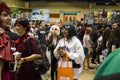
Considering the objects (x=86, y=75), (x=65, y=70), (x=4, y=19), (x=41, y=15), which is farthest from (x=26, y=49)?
(x=41, y=15)

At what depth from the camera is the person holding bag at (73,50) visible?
4745 mm

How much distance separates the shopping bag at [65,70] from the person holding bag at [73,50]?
0.09 metres

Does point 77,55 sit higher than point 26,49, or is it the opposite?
point 26,49

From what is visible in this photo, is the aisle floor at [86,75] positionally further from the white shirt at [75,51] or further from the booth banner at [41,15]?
the booth banner at [41,15]

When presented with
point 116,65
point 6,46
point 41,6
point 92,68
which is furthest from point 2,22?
point 41,6

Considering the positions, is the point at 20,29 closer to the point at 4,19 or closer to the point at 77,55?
the point at 4,19

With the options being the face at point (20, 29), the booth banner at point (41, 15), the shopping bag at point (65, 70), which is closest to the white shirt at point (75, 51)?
the shopping bag at point (65, 70)

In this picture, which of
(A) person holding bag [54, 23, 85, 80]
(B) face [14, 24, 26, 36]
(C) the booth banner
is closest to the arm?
(A) person holding bag [54, 23, 85, 80]

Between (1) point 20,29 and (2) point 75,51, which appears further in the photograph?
(2) point 75,51

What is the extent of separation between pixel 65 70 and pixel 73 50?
0.34 m

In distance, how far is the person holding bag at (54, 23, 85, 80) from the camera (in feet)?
15.6

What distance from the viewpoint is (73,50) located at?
15.8ft

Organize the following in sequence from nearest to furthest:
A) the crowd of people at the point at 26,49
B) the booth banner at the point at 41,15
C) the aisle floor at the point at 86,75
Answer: the crowd of people at the point at 26,49 < the aisle floor at the point at 86,75 < the booth banner at the point at 41,15

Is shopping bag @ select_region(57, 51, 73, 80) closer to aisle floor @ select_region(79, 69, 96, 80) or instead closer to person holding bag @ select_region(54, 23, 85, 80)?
person holding bag @ select_region(54, 23, 85, 80)
